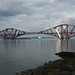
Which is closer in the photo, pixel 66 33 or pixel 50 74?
pixel 50 74

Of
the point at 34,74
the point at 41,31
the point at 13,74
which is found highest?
the point at 41,31

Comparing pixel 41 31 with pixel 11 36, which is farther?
pixel 11 36

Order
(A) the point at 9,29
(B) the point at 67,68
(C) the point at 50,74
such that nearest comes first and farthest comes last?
(C) the point at 50,74
(B) the point at 67,68
(A) the point at 9,29

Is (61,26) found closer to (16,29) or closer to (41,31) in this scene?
(41,31)

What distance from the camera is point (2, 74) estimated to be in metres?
9.06

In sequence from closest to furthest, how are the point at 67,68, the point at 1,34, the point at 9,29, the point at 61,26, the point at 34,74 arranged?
the point at 34,74 < the point at 67,68 < the point at 61,26 < the point at 9,29 < the point at 1,34

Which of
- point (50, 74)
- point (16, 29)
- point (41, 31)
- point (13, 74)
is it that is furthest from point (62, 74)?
point (16, 29)

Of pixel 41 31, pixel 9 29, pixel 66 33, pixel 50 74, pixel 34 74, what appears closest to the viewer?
pixel 50 74

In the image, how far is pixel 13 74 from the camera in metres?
9.07

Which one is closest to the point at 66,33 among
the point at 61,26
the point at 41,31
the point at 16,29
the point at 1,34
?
the point at 61,26

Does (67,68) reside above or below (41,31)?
below

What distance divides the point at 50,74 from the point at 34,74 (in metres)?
1.16

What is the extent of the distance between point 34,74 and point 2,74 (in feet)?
10.5

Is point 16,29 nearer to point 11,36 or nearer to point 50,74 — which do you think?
point 11,36
